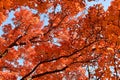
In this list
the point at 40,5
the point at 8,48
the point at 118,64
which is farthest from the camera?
the point at 8,48

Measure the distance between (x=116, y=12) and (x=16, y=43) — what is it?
6.44 m

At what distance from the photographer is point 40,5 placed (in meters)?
7.25

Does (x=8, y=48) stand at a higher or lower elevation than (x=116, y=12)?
higher

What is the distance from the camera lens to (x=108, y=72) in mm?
8547

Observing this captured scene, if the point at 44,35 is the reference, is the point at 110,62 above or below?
below

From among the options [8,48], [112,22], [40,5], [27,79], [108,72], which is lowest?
[108,72]

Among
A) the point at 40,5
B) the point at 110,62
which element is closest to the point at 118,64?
the point at 110,62

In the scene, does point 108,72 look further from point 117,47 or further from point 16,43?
point 16,43

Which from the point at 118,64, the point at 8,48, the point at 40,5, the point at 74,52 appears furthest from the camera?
the point at 8,48

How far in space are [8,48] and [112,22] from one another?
647cm

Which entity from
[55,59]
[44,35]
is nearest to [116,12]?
[55,59]

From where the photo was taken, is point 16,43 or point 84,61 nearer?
point 84,61

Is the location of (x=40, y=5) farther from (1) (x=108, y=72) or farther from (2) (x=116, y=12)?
(1) (x=108, y=72)

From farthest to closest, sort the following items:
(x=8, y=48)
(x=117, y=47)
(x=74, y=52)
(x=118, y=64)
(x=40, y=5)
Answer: (x=8, y=48) < (x=74, y=52) < (x=118, y=64) < (x=117, y=47) < (x=40, y=5)
